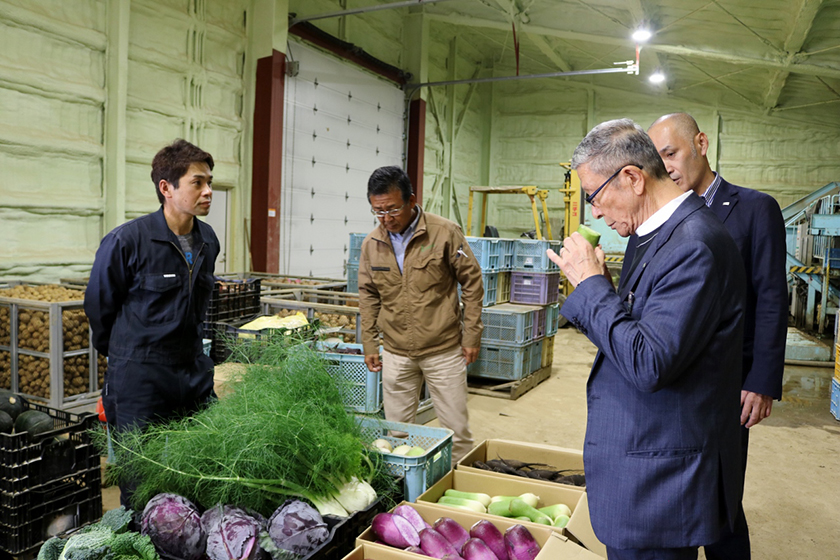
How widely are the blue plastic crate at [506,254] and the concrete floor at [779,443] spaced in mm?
1378

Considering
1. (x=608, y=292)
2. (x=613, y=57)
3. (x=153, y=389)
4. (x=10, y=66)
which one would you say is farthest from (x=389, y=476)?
(x=613, y=57)

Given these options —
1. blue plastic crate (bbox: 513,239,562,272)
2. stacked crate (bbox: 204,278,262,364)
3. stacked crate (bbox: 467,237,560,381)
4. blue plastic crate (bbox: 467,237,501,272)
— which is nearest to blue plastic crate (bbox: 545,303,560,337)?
stacked crate (bbox: 467,237,560,381)

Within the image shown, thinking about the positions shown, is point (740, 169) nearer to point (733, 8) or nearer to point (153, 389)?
point (733, 8)

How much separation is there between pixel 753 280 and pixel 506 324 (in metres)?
4.16

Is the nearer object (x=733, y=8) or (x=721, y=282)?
(x=721, y=282)

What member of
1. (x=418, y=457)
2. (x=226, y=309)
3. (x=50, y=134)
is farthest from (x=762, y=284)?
(x=50, y=134)

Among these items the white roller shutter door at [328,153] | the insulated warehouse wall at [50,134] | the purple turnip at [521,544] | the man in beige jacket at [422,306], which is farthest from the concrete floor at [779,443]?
the white roller shutter door at [328,153]

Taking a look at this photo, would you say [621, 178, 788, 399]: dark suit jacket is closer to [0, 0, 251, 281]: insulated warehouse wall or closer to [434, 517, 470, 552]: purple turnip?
[434, 517, 470, 552]: purple turnip

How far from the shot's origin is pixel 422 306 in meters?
3.18

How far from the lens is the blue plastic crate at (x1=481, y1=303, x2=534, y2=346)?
20.4 ft

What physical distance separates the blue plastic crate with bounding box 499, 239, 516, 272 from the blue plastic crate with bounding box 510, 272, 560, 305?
134mm

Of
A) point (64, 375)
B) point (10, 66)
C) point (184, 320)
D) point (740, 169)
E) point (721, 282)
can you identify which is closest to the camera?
point (721, 282)

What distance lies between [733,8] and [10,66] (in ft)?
28.3

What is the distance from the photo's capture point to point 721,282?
131cm
